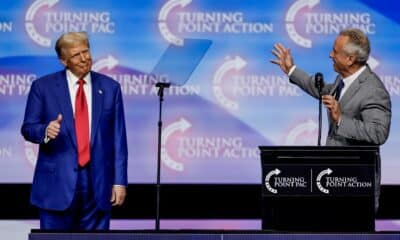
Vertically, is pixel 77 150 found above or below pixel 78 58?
below

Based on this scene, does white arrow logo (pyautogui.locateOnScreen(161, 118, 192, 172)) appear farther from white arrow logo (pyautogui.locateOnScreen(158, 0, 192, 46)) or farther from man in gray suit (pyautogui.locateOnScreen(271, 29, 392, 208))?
man in gray suit (pyautogui.locateOnScreen(271, 29, 392, 208))

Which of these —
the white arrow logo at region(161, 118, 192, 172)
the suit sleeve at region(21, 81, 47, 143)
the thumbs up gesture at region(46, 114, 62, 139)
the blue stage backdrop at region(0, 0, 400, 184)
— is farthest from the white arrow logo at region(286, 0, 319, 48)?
the thumbs up gesture at region(46, 114, 62, 139)

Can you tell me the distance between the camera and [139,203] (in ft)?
22.5

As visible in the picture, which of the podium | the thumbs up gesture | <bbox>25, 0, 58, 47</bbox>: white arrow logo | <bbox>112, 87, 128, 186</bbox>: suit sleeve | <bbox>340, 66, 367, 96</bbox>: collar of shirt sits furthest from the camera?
<bbox>25, 0, 58, 47</bbox>: white arrow logo

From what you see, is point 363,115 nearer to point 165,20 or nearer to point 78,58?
point 78,58

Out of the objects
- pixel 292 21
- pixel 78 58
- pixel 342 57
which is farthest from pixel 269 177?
pixel 292 21

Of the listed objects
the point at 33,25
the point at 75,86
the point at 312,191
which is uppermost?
the point at 33,25

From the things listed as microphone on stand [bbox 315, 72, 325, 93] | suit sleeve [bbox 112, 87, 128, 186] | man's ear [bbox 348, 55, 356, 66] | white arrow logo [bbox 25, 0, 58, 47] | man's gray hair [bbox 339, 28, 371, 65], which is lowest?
suit sleeve [bbox 112, 87, 128, 186]

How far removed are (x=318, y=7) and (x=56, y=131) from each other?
2700mm

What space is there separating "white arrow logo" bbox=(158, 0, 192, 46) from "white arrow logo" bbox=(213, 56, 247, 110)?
325 millimetres

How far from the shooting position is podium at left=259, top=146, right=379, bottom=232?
4211 mm

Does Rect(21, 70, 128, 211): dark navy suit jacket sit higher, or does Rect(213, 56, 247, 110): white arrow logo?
Rect(213, 56, 247, 110): white arrow logo

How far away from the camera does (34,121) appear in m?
5.05

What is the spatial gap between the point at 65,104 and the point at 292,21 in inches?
86.9
